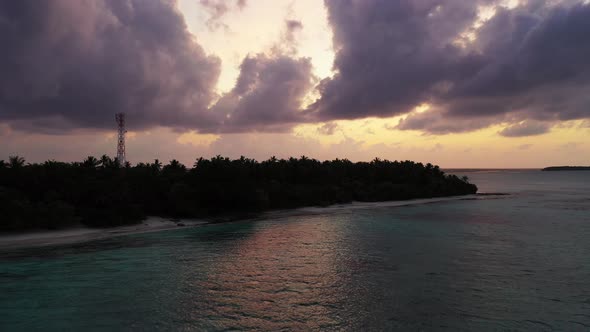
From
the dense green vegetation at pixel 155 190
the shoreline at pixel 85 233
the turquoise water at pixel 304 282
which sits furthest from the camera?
the dense green vegetation at pixel 155 190

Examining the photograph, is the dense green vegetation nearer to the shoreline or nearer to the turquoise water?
the shoreline

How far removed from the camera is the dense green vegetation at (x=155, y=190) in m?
35.2

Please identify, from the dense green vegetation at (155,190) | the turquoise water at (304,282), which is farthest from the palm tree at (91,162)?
the turquoise water at (304,282)

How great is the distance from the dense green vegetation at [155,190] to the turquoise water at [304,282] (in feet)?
21.9

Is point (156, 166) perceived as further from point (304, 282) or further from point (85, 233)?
point (304, 282)

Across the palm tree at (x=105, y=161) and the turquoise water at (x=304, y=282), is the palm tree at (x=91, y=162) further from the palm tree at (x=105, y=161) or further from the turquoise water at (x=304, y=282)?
the turquoise water at (x=304, y=282)

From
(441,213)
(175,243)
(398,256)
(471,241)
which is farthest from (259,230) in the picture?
(441,213)

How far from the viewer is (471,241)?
32.8 metres

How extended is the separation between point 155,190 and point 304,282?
31.1 meters

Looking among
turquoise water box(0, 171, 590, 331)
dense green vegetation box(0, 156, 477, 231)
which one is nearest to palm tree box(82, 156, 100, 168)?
dense green vegetation box(0, 156, 477, 231)

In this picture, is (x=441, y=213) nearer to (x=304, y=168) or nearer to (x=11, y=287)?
(x=304, y=168)

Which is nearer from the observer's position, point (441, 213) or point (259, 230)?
point (259, 230)

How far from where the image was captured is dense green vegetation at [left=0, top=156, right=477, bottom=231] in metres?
35.2

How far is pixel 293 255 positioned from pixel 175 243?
11307 mm
